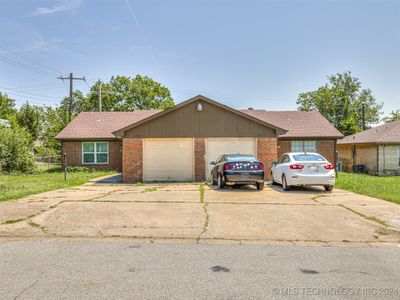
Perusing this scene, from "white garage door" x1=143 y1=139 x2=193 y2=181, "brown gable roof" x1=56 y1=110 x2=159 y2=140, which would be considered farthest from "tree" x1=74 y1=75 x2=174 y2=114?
Result: "white garage door" x1=143 y1=139 x2=193 y2=181

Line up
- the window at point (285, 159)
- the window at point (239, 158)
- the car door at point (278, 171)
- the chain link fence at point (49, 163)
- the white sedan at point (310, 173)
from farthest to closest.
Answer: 1. the chain link fence at point (49, 163)
2. the car door at point (278, 171)
3. the window at point (239, 158)
4. the window at point (285, 159)
5. the white sedan at point (310, 173)

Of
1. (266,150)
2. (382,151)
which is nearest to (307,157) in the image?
(266,150)

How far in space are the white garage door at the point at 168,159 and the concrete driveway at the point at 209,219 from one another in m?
7.20

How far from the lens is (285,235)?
21.7 ft

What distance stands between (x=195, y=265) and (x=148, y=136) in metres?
13.8

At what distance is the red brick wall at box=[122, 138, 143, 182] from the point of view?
1814cm

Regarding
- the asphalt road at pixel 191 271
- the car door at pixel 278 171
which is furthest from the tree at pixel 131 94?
the asphalt road at pixel 191 271

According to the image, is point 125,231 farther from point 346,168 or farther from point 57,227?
point 346,168

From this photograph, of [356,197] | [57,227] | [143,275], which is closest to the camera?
[143,275]

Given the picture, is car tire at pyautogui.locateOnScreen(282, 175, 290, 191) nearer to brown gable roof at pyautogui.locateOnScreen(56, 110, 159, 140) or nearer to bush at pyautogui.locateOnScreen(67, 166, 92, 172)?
brown gable roof at pyautogui.locateOnScreen(56, 110, 159, 140)

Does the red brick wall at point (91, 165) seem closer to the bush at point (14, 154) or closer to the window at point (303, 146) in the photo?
the bush at point (14, 154)

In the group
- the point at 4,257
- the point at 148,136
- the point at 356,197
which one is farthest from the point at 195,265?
the point at 148,136

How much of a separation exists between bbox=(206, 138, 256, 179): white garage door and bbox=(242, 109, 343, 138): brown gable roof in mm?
7170

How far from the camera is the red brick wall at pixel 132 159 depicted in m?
18.1
